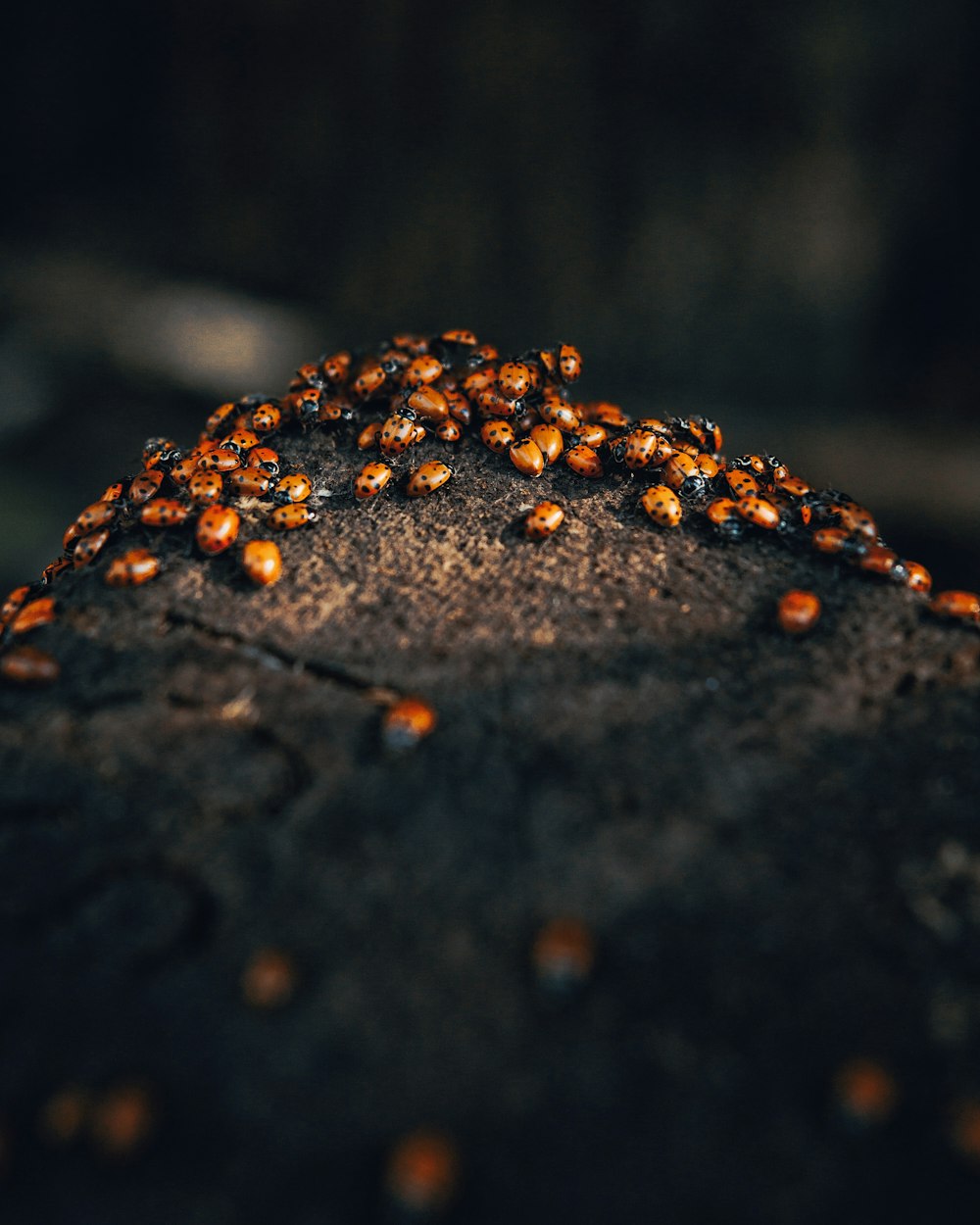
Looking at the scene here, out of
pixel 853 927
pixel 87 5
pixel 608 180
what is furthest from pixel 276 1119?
pixel 87 5

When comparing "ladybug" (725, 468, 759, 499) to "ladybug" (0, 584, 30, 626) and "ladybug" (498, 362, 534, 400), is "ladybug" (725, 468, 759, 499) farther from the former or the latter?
A: "ladybug" (0, 584, 30, 626)

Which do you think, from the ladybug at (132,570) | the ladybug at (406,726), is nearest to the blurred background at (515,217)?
the ladybug at (132,570)

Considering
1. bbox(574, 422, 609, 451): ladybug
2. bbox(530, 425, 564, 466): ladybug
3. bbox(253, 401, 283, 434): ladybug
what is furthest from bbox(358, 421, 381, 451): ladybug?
bbox(574, 422, 609, 451): ladybug

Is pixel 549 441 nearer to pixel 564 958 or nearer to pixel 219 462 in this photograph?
pixel 219 462

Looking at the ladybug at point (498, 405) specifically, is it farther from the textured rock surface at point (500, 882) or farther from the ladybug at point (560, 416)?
the textured rock surface at point (500, 882)

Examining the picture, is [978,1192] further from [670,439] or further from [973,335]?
[973,335]

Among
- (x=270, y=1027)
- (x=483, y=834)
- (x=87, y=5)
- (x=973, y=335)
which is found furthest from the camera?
(x=87, y=5)
